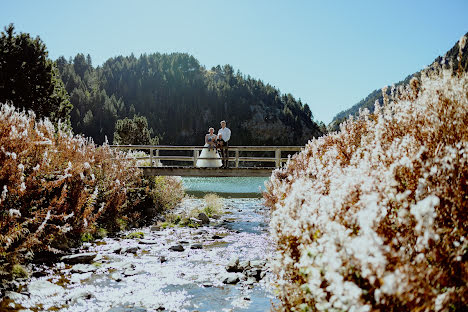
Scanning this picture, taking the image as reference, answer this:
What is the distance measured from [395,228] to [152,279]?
5714 millimetres

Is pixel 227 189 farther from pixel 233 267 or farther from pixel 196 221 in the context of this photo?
pixel 233 267

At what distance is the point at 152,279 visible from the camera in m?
7.93

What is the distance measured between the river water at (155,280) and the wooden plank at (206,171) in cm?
663

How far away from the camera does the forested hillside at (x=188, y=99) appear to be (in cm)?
15525

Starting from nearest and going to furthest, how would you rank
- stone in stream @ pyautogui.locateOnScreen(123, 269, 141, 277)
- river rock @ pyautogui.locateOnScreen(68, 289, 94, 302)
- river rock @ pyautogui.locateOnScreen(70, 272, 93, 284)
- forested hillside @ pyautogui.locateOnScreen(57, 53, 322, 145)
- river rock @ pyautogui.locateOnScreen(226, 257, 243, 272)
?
river rock @ pyautogui.locateOnScreen(68, 289, 94, 302) < river rock @ pyautogui.locateOnScreen(70, 272, 93, 284) < stone in stream @ pyautogui.locateOnScreen(123, 269, 141, 277) < river rock @ pyautogui.locateOnScreen(226, 257, 243, 272) < forested hillside @ pyautogui.locateOnScreen(57, 53, 322, 145)

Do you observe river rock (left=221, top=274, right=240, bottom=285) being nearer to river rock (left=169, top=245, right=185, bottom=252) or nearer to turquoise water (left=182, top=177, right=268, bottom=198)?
river rock (left=169, top=245, right=185, bottom=252)

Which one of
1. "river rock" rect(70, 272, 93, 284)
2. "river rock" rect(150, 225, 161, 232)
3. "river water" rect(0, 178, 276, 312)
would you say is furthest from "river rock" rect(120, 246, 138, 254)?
"river rock" rect(150, 225, 161, 232)

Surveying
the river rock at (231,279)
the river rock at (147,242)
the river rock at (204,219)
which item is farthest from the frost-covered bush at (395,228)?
the river rock at (204,219)

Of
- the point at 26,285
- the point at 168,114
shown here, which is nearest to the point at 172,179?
the point at 26,285

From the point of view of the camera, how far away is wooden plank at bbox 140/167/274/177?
18.5 m

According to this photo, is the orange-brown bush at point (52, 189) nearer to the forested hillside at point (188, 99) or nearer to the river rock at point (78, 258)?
the river rock at point (78, 258)

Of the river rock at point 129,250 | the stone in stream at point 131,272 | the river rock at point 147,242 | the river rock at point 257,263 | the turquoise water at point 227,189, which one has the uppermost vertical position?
the river rock at point 257,263

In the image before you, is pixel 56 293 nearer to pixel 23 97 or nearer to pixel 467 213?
pixel 467 213

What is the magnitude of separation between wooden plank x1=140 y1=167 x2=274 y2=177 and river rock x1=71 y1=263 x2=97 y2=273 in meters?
9.82
